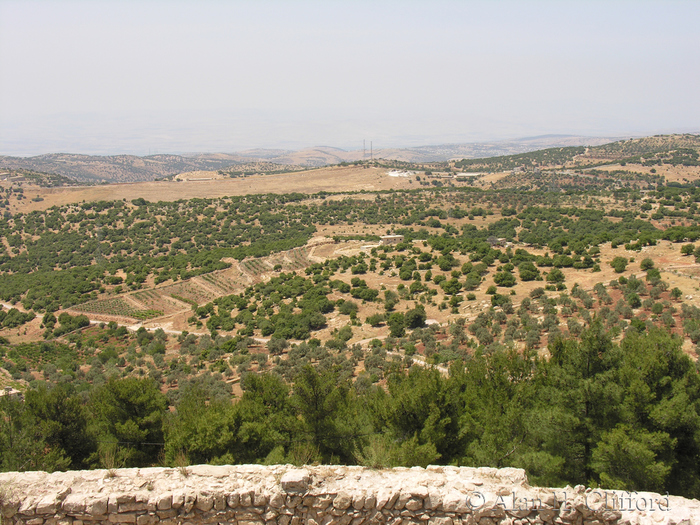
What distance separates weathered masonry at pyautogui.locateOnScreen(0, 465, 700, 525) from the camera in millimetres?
6195

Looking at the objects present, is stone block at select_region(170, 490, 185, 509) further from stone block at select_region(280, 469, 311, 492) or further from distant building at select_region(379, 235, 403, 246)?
distant building at select_region(379, 235, 403, 246)

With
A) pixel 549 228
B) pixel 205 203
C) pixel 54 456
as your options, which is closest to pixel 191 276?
pixel 205 203

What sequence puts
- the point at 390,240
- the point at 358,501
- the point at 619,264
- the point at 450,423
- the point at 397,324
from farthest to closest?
1. the point at 390,240
2. the point at 619,264
3. the point at 397,324
4. the point at 450,423
5. the point at 358,501

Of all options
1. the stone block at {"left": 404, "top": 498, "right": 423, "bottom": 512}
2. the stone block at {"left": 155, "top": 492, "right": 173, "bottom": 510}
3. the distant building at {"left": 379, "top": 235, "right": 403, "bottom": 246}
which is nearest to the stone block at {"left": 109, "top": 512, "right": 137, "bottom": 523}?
the stone block at {"left": 155, "top": 492, "right": 173, "bottom": 510}

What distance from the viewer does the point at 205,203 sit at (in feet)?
292

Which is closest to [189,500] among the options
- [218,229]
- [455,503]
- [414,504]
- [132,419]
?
[414,504]

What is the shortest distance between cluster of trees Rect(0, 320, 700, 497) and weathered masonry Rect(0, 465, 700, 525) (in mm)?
1384

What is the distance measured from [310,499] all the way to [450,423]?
4.93 m

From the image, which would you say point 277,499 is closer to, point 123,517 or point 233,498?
point 233,498

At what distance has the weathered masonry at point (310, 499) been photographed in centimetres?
620

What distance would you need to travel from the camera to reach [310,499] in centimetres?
649

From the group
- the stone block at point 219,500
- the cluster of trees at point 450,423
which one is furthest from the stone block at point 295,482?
the cluster of trees at point 450,423

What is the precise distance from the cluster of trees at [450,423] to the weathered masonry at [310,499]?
138 centimetres

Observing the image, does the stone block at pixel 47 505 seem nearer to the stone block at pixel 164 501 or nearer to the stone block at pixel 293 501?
the stone block at pixel 164 501
